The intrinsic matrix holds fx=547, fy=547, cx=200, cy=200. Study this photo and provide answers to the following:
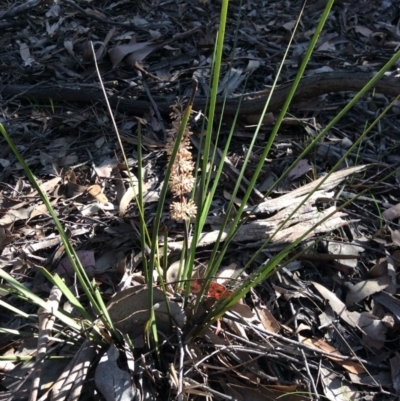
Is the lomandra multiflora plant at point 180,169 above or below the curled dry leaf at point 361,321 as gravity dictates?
above

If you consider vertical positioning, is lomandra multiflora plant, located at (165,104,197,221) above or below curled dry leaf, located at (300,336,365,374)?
above

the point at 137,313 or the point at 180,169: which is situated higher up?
the point at 180,169

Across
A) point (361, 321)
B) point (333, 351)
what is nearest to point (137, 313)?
point (333, 351)

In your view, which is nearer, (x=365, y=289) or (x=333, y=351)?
(x=333, y=351)

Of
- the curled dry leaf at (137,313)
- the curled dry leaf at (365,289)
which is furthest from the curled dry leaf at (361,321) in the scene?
the curled dry leaf at (137,313)

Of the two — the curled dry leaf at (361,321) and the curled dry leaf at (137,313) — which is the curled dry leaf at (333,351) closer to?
the curled dry leaf at (361,321)

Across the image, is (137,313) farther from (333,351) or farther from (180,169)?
(333,351)

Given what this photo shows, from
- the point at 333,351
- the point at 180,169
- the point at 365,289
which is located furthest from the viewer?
the point at 365,289

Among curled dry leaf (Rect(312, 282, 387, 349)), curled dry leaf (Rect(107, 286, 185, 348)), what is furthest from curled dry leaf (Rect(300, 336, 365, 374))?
curled dry leaf (Rect(107, 286, 185, 348))

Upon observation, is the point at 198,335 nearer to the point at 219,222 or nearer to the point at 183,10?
the point at 219,222

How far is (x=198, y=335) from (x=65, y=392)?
33 centimetres

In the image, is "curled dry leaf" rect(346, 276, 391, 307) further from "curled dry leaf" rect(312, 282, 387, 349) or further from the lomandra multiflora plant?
the lomandra multiflora plant

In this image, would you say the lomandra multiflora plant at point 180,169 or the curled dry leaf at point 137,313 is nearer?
the lomandra multiflora plant at point 180,169

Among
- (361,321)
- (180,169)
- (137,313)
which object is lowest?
(361,321)
